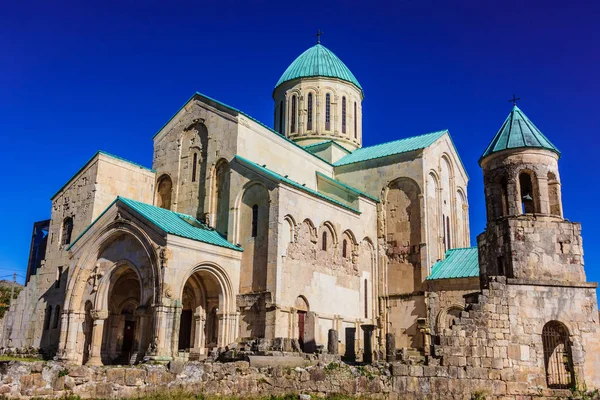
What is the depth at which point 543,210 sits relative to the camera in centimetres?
1493

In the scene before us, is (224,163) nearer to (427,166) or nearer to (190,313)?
(190,313)

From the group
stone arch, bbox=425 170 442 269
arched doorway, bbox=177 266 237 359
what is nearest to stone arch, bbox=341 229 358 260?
stone arch, bbox=425 170 442 269

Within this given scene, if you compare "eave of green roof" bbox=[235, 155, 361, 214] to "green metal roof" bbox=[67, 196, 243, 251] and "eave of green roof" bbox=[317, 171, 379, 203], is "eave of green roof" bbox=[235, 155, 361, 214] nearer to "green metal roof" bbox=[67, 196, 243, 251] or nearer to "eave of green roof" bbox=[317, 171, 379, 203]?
"eave of green roof" bbox=[317, 171, 379, 203]

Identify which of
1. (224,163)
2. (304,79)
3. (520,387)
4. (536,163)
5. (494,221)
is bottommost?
(520,387)

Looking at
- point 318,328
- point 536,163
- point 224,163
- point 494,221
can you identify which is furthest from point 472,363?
point 224,163

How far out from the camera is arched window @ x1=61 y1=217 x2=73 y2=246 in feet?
82.5

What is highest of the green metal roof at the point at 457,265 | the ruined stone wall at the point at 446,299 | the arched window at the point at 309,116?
the arched window at the point at 309,116

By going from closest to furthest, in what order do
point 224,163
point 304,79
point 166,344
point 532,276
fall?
point 532,276 → point 166,344 → point 224,163 → point 304,79

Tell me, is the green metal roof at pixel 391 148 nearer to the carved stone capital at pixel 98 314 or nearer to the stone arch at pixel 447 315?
the stone arch at pixel 447 315

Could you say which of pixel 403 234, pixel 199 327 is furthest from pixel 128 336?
pixel 403 234

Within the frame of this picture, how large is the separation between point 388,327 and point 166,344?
10655 millimetres

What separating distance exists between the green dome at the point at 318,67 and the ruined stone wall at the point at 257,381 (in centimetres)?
2125

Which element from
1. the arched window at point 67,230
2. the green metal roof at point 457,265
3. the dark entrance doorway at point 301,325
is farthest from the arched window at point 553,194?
the arched window at point 67,230

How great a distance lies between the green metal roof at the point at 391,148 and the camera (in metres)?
26.9
